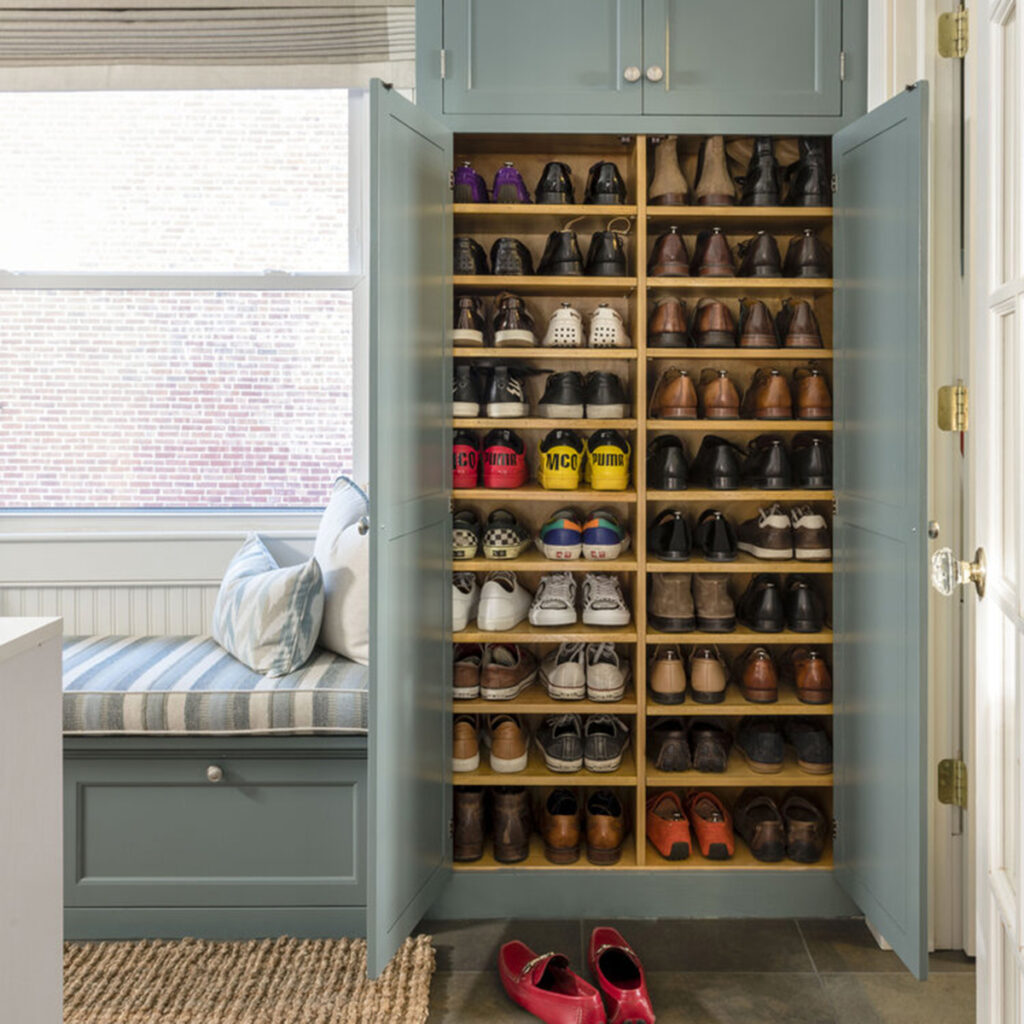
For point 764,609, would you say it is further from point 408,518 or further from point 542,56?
point 542,56

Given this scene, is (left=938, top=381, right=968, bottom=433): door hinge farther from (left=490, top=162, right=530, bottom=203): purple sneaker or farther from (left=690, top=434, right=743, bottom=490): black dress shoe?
(left=490, top=162, right=530, bottom=203): purple sneaker

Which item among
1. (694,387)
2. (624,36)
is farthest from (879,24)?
(694,387)

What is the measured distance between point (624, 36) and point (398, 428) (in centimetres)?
106

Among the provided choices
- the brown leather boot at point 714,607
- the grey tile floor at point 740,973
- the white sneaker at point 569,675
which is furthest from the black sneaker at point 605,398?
the grey tile floor at point 740,973

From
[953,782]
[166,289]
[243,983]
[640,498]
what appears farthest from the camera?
[166,289]

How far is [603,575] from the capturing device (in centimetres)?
238

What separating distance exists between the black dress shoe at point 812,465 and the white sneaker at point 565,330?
583mm

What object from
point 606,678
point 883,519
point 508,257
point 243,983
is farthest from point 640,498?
point 243,983

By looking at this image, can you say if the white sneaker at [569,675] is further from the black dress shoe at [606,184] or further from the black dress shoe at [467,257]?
the black dress shoe at [606,184]

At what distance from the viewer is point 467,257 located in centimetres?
221

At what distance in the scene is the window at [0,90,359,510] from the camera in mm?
2656

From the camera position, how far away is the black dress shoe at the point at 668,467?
2210 millimetres

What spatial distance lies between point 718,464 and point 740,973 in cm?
111

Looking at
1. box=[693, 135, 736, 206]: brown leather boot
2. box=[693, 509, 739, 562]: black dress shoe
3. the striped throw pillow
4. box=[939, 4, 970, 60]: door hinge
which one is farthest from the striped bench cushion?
box=[939, 4, 970, 60]: door hinge
